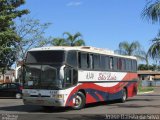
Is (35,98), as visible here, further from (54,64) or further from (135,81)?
(135,81)

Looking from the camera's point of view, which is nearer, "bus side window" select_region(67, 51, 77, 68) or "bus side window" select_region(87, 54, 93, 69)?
"bus side window" select_region(67, 51, 77, 68)

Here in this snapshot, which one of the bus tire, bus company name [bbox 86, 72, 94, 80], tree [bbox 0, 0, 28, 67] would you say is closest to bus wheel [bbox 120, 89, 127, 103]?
bus company name [bbox 86, 72, 94, 80]

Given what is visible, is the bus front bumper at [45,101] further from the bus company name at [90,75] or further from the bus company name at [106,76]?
the bus company name at [106,76]

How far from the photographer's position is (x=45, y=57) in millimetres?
20156

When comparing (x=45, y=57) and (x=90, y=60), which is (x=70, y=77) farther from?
(x=90, y=60)

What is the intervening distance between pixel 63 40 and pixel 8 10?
21.8 metres

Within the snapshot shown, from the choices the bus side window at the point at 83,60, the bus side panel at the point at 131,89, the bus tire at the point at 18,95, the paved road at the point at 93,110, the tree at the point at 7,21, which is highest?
the tree at the point at 7,21

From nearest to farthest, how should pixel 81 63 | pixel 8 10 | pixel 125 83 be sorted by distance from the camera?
pixel 81 63, pixel 125 83, pixel 8 10

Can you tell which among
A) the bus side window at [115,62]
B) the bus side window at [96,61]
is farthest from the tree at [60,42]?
the bus side window at [96,61]

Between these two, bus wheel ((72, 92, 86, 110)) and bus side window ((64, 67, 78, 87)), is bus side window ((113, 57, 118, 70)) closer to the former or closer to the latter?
bus wheel ((72, 92, 86, 110))

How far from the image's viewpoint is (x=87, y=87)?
863 inches

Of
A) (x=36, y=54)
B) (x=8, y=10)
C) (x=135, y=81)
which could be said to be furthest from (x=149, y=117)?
(x=8, y=10)

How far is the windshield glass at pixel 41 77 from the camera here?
19500 mm

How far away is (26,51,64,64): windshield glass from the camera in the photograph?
65.0 ft
